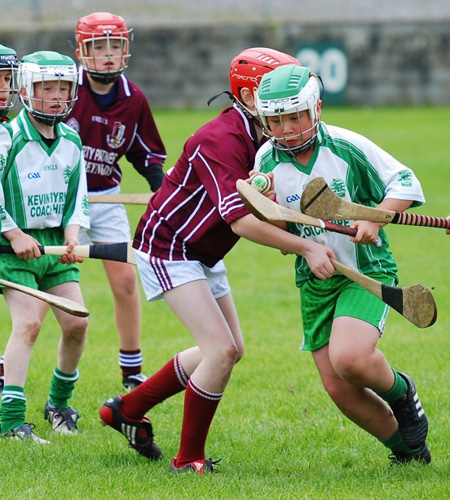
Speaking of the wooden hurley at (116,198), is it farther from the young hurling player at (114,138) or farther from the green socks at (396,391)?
the green socks at (396,391)

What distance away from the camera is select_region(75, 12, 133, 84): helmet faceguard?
18.1ft

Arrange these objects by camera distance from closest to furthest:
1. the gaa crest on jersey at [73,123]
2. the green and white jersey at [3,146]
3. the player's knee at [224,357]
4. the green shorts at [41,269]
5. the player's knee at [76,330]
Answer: the player's knee at [224,357]
the green and white jersey at [3,146]
the green shorts at [41,269]
the player's knee at [76,330]
the gaa crest on jersey at [73,123]

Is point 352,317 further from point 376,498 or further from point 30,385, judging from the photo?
point 30,385

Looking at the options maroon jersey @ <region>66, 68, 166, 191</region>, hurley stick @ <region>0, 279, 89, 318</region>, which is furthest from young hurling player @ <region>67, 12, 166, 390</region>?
hurley stick @ <region>0, 279, 89, 318</region>

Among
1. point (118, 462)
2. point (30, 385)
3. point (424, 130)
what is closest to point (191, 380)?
point (118, 462)

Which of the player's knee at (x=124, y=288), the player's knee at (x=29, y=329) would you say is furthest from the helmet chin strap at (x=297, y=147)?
the player's knee at (x=124, y=288)

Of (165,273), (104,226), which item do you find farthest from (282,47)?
(165,273)

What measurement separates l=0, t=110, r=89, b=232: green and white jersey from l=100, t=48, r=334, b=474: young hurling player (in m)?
0.55

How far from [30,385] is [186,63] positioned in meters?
15.0

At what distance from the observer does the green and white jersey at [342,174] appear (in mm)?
3959

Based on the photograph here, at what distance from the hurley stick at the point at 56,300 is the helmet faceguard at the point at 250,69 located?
3.55ft

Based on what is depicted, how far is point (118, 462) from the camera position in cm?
431

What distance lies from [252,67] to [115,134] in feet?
5.77

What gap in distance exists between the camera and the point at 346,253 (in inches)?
160
